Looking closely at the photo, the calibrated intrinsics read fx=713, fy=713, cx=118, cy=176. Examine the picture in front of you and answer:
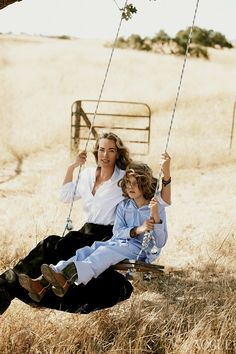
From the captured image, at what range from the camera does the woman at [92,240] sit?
4922 millimetres

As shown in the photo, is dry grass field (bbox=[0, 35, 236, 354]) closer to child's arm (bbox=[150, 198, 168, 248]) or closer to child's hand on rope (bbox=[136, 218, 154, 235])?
child's arm (bbox=[150, 198, 168, 248])

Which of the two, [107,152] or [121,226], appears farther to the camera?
[107,152]

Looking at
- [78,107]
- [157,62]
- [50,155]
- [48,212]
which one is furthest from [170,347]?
[157,62]

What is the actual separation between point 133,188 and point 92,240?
20.0 inches

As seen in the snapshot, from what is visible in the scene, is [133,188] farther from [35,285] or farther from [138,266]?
[35,285]

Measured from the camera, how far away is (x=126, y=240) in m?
5.23

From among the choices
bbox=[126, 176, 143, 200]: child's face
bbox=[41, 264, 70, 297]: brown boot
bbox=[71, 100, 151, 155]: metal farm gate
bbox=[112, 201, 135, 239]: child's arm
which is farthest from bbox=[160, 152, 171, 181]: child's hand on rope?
bbox=[71, 100, 151, 155]: metal farm gate

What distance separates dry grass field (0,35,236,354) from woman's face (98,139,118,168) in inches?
44.8

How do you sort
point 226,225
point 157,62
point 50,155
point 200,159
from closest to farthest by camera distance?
point 226,225 < point 200,159 < point 50,155 < point 157,62

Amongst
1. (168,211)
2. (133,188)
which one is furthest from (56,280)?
(168,211)

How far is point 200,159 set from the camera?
16.1 m

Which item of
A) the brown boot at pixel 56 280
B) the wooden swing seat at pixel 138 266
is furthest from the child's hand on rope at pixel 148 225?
the brown boot at pixel 56 280

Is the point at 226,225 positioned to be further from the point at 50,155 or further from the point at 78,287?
the point at 50,155

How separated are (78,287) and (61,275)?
259 mm
